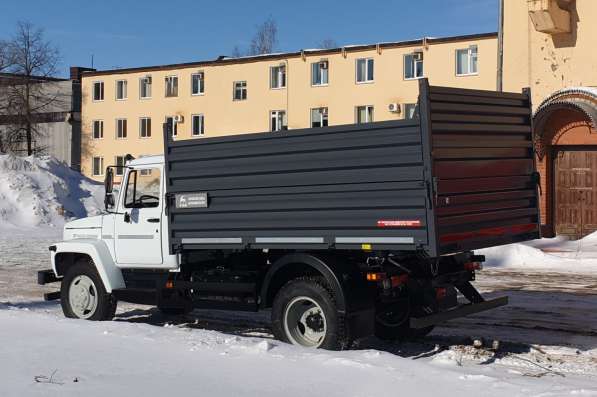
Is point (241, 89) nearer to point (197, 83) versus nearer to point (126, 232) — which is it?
point (197, 83)

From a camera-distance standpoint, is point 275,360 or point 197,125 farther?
point 197,125

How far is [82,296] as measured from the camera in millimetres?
11438

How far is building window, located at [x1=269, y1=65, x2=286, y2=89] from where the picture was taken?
46094 mm

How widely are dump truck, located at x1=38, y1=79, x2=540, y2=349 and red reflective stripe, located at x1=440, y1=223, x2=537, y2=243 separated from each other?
0.02m

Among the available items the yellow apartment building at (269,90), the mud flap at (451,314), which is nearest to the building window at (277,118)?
the yellow apartment building at (269,90)

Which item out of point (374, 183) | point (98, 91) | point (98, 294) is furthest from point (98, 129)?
point (374, 183)

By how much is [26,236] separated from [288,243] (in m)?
24.2

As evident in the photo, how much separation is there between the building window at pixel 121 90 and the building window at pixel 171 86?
3.93 metres

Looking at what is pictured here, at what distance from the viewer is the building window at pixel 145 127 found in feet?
172

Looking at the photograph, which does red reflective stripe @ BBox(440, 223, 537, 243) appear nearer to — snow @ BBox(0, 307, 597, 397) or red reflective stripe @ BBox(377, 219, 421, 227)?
red reflective stripe @ BBox(377, 219, 421, 227)

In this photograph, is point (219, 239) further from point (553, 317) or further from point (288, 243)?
point (553, 317)

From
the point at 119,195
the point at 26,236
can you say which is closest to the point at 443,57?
the point at 26,236

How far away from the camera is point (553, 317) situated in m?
12.0

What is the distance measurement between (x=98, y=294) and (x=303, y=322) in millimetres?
3524
